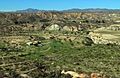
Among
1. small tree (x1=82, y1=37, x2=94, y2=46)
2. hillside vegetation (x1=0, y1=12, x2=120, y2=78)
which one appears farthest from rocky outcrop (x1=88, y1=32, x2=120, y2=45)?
small tree (x1=82, y1=37, x2=94, y2=46)

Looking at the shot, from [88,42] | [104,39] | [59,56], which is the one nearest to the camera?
[59,56]

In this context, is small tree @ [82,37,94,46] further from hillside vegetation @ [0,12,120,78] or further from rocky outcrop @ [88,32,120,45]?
rocky outcrop @ [88,32,120,45]

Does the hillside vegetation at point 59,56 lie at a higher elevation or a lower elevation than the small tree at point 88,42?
higher

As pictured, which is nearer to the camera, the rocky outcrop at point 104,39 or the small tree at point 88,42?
the small tree at point 88,42

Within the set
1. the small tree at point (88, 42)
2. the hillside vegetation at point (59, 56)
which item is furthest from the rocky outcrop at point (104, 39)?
the small tree at point (88, 42)

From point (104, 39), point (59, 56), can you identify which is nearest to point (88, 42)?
point (104, 39)

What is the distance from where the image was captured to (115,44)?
76.8 m

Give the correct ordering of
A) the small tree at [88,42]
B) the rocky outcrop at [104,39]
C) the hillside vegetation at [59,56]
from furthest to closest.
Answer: the rocky outcrop at [104,39], the small tree at [88,42], the hillside vegetation at [59,56]

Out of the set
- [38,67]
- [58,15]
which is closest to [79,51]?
[38,67]

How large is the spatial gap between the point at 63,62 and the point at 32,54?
1060 centimetres

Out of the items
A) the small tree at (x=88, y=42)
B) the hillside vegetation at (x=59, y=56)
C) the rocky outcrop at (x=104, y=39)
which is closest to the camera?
the hillside vegetation at (x=59, y=56)

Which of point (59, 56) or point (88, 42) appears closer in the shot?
point (59, 56)

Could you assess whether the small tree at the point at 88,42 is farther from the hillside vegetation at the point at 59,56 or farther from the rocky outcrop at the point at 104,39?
the rocky outcrop at the point at 104,39

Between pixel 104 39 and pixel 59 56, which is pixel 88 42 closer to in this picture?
pixel 104 39
